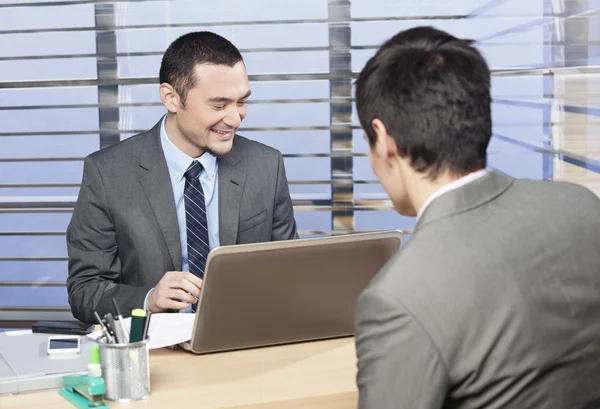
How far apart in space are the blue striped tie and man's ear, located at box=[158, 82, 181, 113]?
0.57 feet

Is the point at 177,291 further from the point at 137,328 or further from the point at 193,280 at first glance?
the point at 137,328

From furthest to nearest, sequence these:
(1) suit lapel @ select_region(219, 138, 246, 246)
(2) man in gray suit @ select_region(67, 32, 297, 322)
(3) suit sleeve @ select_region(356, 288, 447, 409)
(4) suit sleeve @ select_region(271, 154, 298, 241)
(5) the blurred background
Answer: (5) the blurred background, (4) suit sleeve @ select_region(271, 154, 298, 241), (1) suit lapel @ select_region(219, 138, 246, 246), (2) man in gray suit @ select_region(67, 32, 297, 322), (3) suit sleeve @ select_region(356, 288, 447, 409)

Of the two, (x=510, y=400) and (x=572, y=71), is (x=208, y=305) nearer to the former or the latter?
(x=510, y=400)

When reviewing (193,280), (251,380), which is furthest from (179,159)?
(251,380)

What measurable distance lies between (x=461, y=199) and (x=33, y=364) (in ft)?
3.11

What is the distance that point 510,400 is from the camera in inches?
49.9

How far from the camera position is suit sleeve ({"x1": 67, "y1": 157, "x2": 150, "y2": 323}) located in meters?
2.38

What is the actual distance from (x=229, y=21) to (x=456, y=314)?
3.54 meters

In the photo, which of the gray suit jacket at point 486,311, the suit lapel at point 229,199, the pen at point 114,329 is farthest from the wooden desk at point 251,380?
the suit lapel at point 229,199

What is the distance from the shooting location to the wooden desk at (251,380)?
5.47ft

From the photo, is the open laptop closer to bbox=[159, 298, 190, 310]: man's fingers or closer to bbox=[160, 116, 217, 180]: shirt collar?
bbox=[159, 298, 190, 310]: man's fingers

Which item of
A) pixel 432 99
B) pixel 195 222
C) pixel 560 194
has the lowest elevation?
pixel 195 222

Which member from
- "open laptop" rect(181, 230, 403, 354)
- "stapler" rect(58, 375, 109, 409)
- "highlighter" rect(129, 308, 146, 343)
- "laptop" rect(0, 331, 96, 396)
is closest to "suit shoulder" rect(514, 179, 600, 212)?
"open laptop" rect(181, 230, 403, 354)

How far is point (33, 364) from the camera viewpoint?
1.78 metres
